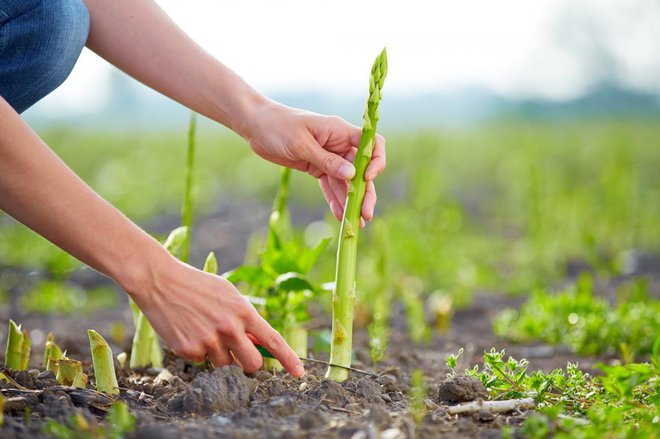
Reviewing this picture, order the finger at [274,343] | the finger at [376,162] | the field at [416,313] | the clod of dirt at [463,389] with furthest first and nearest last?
the finger at [376,162] → the clod of dirt at [463,389] → the finger at [274,343] → the field at [416,313]

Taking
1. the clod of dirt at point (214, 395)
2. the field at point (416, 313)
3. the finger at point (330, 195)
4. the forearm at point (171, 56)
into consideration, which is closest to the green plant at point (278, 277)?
the field at point (416, 313)

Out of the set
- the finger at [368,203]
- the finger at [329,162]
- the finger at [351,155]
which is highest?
the finger at [351,155]

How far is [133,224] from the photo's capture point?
71.9 inches

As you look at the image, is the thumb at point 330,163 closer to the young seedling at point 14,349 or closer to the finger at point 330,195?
the finger at point 330,195

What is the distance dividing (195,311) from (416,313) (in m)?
1.87

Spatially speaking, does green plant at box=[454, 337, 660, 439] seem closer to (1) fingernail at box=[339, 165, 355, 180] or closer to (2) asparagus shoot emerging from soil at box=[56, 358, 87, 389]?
(1) fingernail at box=[339, 165, 355, 180]

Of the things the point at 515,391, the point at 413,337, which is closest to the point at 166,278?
the point at 515,391

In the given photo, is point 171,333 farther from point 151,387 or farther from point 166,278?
point 151,387

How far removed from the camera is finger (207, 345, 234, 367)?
6.32 feet

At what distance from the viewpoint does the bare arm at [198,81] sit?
226 cm

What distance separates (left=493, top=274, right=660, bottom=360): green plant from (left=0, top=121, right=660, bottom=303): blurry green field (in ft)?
2.60

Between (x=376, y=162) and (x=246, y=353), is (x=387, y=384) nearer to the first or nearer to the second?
(x=246, y=353)

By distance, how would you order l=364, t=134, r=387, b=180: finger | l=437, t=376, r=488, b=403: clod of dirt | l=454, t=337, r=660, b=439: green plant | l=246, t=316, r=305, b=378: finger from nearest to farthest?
l=454, t=337, r=660, b=439: green plant, l=246, t=316, r=305, b=378: finger, l=437, t=376, r=488, b=403: clod of dirt, l=364, t=134, r=387, b=180: finger

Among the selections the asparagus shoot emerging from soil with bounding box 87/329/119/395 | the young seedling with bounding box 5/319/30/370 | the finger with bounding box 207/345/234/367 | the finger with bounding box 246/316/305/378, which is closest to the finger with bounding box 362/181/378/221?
the finger with bounding box 246/316/305/378
